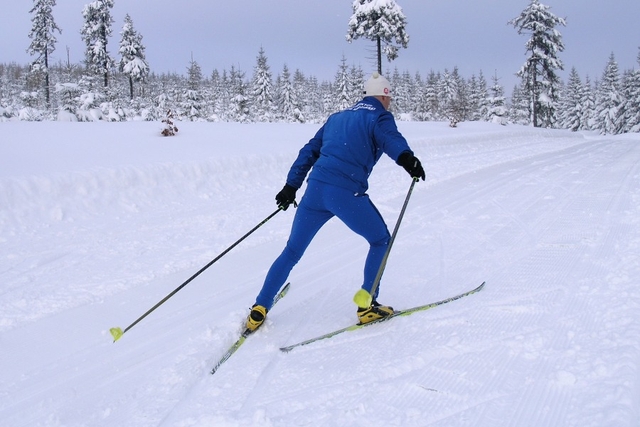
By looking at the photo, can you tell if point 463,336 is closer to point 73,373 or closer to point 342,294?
point 342,294

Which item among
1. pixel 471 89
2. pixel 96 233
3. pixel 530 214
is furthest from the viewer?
pixel 471 89

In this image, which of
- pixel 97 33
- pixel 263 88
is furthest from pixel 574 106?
pixel 97 33

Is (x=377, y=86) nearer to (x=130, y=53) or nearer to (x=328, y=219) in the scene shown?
(x=328, y=219)

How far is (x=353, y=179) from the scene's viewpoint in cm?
340

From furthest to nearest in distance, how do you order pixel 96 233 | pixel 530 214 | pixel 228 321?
pixel 530 214, pixel 96 233, pixel 228 321

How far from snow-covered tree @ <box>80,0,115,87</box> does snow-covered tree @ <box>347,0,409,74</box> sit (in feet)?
63.5

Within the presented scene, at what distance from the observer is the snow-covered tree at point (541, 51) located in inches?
1426

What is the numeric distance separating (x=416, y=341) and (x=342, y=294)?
1.18 m

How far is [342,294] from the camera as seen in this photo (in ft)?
14.3

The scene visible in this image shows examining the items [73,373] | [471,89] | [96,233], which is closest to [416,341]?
[73,373]

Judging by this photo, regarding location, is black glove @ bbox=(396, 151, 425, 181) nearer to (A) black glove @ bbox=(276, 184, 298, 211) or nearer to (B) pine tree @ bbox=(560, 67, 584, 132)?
(A) black glove @ bbox=(276, 184, 298, 211)

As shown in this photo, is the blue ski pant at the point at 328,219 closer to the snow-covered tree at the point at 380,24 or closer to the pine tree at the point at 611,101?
the snow-covered tree at the point at 380,24

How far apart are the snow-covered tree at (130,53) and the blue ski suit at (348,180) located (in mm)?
36416

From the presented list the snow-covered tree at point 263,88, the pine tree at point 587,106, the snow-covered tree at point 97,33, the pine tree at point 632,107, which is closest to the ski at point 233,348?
the snow-covered tree at point 97,33
